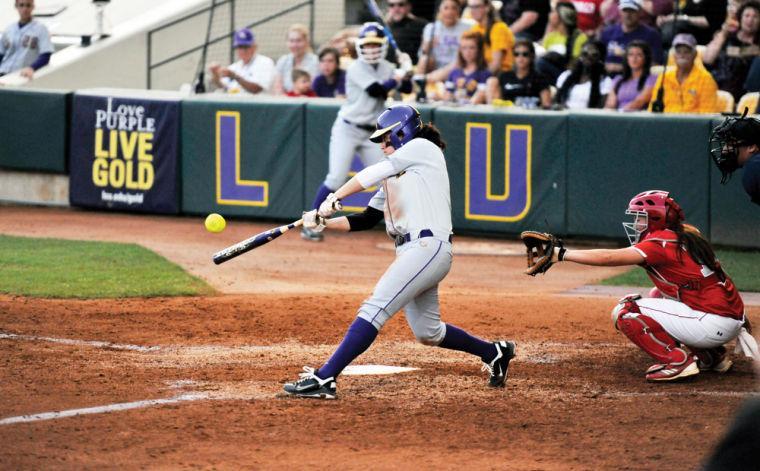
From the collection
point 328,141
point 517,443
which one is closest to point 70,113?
point 328,141

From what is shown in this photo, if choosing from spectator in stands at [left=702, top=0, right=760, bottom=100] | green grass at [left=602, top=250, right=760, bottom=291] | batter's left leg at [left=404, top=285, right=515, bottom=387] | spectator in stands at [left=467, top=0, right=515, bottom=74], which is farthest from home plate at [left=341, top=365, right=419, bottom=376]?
spectator in stands at [left=467, top=0, right=515, bottom=74]

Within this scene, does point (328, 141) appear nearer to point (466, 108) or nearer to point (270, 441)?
point (466, 108)

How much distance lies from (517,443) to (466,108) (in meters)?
7.68

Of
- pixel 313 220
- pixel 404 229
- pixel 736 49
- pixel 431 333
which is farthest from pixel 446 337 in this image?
pixel 736 49

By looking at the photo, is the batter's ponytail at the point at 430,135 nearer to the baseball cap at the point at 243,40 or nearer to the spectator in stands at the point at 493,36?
the spectator in stands at the point at 493,36

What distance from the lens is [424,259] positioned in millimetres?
6582

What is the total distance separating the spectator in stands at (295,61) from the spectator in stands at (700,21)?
14.2 ft

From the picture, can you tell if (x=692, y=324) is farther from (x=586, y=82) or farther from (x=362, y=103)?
(x=586, y=82)

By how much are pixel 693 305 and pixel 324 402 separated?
7.35 feet

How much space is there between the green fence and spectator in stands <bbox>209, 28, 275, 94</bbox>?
1982mm

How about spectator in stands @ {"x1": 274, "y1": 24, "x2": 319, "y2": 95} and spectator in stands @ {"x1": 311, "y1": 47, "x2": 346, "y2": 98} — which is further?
spectator in stands @ {"x1": 274, "y1": 24, "x2": 319, "y2": 95}

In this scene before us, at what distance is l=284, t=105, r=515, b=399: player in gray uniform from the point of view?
6.53 m

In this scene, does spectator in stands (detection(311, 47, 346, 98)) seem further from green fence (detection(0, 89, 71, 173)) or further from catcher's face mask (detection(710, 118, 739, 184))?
catcher's face mask (detection(710, 118, 739, 184))

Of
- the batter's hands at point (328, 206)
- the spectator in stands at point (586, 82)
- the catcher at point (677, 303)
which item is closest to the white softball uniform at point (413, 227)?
the batter's hands at point (328, 206)
